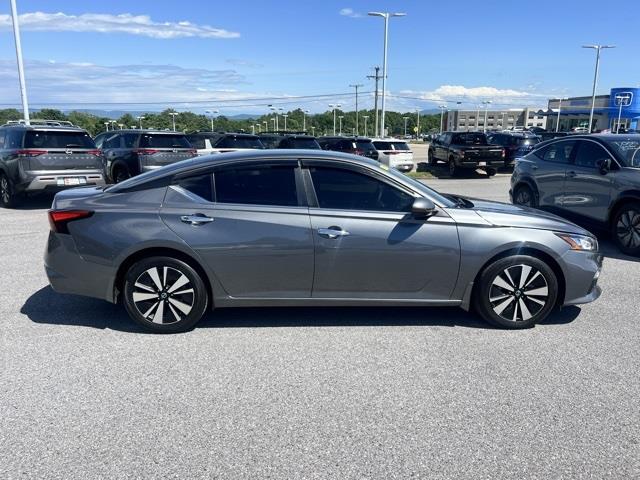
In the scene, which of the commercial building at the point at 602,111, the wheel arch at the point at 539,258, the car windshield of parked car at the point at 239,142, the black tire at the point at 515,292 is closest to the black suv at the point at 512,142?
the car windshield of parked car at the point at 239,142

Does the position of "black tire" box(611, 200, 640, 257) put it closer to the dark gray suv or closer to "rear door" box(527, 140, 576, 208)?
the dark gray suv

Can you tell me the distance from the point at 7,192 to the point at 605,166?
38.5ft

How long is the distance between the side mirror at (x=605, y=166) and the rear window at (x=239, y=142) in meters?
11.0

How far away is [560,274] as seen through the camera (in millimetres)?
4586

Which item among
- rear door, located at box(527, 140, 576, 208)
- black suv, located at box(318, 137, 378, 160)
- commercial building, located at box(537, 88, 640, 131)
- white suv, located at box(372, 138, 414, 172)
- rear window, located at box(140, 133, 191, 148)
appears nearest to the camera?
rear door, located at box(527, 140, 576, 208)

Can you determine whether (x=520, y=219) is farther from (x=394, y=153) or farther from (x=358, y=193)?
(x=394, y=153)

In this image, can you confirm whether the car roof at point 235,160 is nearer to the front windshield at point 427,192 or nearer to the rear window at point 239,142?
the front windshield at point 427,192

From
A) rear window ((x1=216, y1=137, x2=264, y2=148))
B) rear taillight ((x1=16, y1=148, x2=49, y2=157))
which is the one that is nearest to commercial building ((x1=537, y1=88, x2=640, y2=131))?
rear window ((x1=216, y1=137, x2=264, y2=148))

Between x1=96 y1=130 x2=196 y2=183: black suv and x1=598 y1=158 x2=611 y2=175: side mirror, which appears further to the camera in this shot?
x1=96 y1=130 x2=196 y2=183: black suv

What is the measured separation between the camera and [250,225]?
4.33 meters

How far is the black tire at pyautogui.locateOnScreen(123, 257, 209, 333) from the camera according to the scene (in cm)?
435

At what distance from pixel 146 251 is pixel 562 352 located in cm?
355

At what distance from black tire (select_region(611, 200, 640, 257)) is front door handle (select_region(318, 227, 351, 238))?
5182 millimetres

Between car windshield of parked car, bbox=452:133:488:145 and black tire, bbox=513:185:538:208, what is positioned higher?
car windshield of parked car, bbox=452:133:488:145
